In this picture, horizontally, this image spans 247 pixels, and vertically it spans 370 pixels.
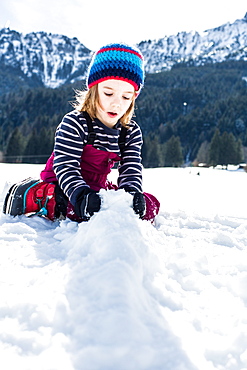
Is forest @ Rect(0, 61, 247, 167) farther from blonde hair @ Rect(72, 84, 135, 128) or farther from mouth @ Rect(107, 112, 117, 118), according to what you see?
mouth @ Rect(107, 112, 117, 118)

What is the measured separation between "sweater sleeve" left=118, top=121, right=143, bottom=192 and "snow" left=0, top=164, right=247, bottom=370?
2.83ft

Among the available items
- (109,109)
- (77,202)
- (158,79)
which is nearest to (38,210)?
(77,202)

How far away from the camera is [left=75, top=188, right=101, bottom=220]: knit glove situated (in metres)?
1.74

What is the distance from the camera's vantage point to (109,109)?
221 cm

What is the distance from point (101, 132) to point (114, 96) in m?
0.28

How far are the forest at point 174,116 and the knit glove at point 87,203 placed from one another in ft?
150

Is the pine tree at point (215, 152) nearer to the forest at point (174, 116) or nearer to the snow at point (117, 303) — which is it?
the forest at point (174, 116)

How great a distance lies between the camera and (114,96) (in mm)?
2176

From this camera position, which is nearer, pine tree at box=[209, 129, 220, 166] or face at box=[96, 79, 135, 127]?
face at box=[96, 79, 135, 127]

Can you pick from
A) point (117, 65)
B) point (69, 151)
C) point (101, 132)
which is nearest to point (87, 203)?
point (69, 151)

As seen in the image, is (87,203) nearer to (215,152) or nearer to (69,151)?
(69,151)

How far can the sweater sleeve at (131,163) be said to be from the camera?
2.46 meters

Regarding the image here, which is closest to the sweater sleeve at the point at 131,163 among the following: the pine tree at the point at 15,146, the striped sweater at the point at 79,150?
the striped sweater at the point at 79,150

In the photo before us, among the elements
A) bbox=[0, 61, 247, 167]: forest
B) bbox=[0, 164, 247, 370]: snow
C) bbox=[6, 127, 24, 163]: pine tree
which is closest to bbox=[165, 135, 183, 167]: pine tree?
bbox=[0, 61, 247, 167]: forest
